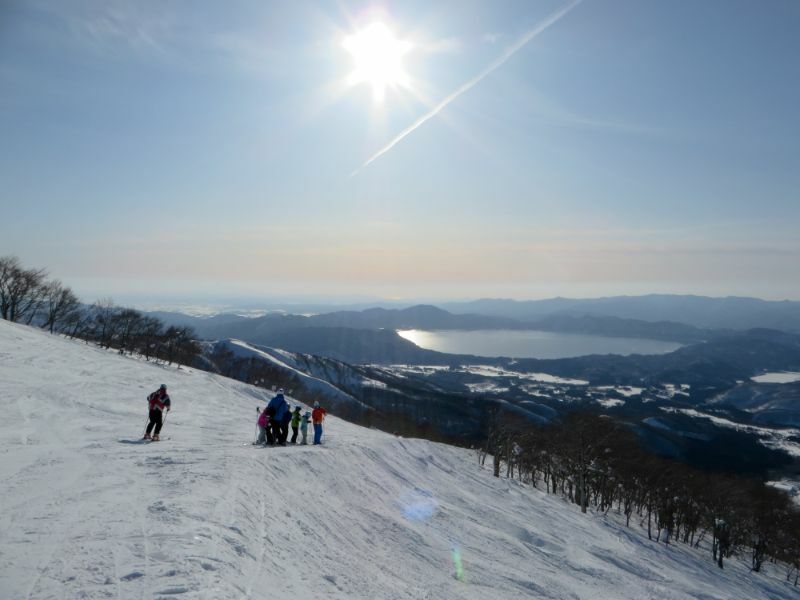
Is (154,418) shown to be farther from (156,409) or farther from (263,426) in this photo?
(263,426)

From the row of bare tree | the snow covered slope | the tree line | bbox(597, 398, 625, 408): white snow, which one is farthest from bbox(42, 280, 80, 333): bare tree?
bbox(597, 398, 625, 408): white snow

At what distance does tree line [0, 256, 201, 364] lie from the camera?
61.5 meters

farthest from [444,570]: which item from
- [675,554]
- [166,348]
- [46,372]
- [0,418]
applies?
[166,348]

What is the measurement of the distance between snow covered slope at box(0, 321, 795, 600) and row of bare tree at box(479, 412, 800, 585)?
20.8 meters

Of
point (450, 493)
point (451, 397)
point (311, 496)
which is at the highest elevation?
point (311, 496)

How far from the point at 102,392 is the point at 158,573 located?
21955 millimetres

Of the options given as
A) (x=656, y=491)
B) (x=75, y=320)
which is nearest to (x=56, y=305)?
(x=75, y=320)

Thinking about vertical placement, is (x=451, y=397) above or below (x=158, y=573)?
below

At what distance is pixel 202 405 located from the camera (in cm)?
2925

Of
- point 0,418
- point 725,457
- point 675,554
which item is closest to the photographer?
point 0,418

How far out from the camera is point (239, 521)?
851 centimetres

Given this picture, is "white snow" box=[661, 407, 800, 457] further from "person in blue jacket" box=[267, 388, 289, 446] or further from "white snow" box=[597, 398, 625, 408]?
"person in blue jacket" box=[267, 388, 289, 446]

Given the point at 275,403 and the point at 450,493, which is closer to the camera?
the point at 275,403

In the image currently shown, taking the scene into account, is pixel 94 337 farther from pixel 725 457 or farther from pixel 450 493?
pixel 725 457
